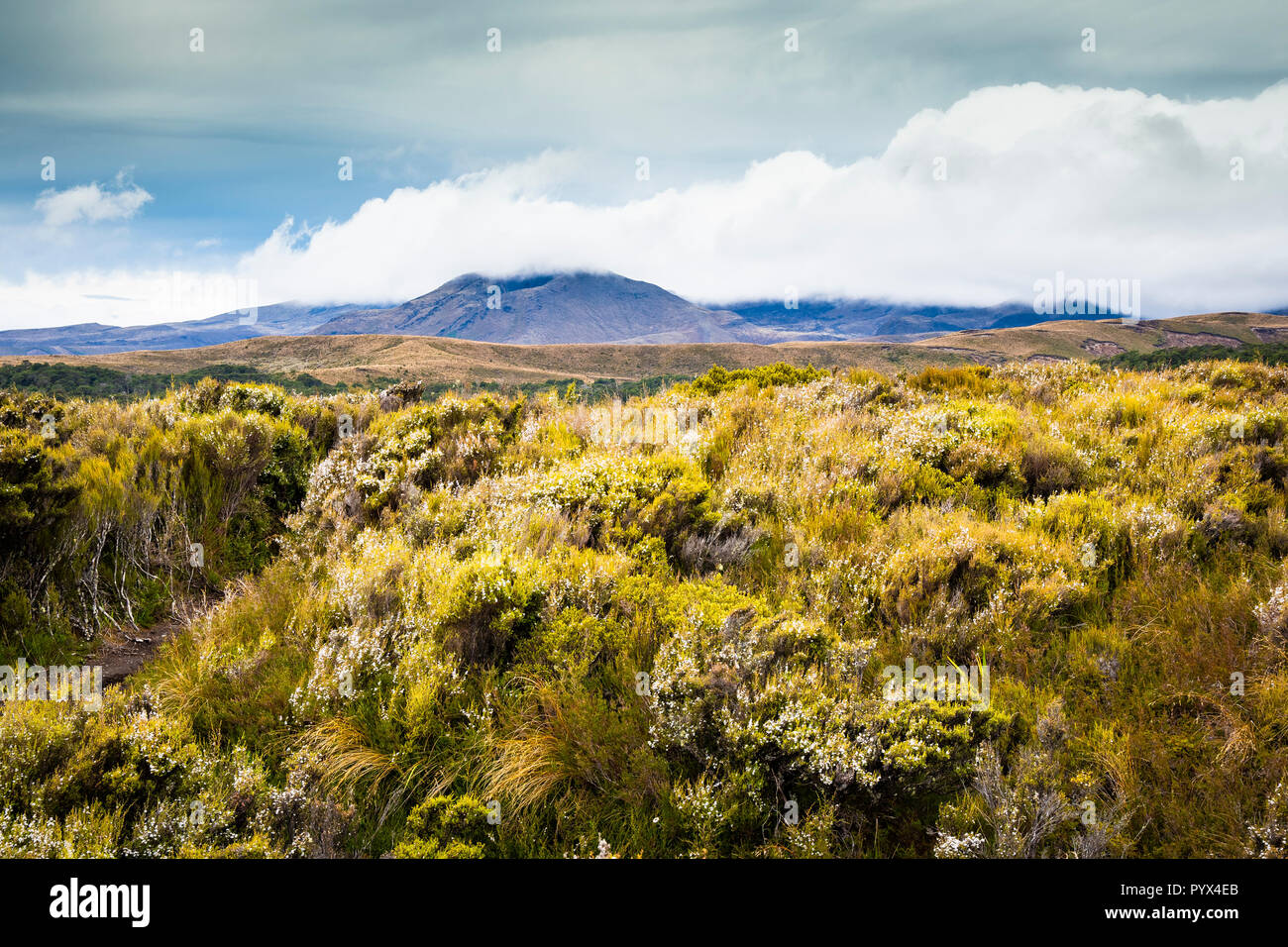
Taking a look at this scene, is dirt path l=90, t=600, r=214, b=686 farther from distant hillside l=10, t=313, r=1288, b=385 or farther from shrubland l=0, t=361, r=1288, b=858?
distant hillside l=10, t=313, r=1288, b=385

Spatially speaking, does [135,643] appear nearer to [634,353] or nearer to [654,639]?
[654,639]

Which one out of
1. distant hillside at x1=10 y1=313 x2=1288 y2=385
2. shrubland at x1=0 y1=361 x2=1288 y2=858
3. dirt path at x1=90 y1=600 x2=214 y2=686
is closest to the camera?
shrubland at x1=0 y1=361 x2=1288 y2=858

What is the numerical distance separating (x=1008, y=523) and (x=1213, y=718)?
2.24 m

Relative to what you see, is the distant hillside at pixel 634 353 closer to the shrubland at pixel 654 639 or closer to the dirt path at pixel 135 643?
the shrubland at pixel 654 639

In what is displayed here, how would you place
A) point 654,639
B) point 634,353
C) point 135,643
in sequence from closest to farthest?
point 654,639 → point 135,643 → point 634,353

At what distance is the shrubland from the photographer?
2.88 m

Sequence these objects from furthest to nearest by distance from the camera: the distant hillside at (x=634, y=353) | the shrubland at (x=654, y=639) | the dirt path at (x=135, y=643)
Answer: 1. the distant hillside at (x=634, y=353)
2. the dirt path at (x=135, y=643)
3. the shrubland at (x=654, y=639)

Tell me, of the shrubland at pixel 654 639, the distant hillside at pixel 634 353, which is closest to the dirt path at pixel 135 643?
the shrubland at pixel 654 639

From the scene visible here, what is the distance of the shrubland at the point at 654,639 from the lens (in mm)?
2877

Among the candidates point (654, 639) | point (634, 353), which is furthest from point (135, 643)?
point (634, 353)

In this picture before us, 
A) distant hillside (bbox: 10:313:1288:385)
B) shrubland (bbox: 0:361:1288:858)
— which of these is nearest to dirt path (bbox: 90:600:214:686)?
shrubland (bbox: 0:361:1288:858)

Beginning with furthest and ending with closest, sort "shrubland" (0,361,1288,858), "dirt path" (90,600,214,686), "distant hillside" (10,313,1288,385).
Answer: "distant hillside" (10,313,1288,385)
"dirt path" (90,600,214,686)
"shrubland" (0,361,1288,858)

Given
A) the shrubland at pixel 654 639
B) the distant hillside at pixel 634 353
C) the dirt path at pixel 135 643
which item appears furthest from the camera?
the distant hillside at pixel 634 353

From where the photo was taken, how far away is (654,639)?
12.9 feet
